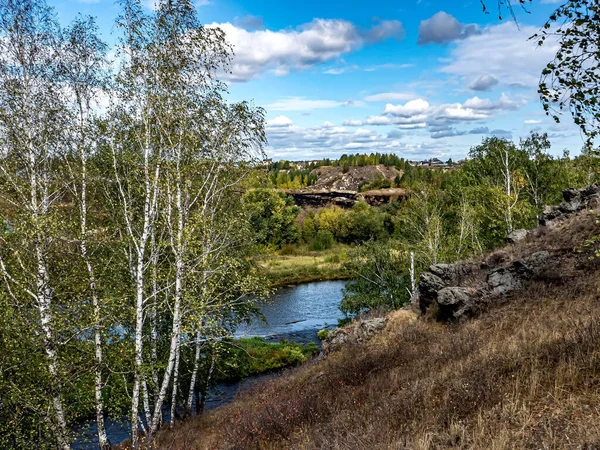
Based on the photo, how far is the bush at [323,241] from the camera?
94444mm

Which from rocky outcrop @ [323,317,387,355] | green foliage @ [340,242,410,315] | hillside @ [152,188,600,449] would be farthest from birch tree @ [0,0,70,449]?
green foliage @ [340,242,410,315]

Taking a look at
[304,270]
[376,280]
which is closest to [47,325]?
[376,280]

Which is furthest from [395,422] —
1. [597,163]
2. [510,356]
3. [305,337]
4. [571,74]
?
[305,337]

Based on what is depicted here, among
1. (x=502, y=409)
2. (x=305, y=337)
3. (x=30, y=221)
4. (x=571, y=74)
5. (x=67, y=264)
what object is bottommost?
(x=305, y=337)

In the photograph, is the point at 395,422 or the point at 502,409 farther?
the point at 395,422

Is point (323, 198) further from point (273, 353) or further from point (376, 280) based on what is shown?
point (273, 353)

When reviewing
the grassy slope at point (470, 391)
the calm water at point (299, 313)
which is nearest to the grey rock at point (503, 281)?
the grassy slope at point (470, 391)

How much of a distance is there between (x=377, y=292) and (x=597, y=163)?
28367 mm

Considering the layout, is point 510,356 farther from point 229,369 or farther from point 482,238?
point 482,238

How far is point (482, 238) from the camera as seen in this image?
36875 millimetres

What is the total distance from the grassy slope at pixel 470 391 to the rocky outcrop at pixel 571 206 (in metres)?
6.09

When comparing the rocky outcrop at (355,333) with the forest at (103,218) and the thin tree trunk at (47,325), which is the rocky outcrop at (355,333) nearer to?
the forest at (103,218)

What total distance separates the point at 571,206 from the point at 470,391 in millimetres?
17182

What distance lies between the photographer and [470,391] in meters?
7.39
